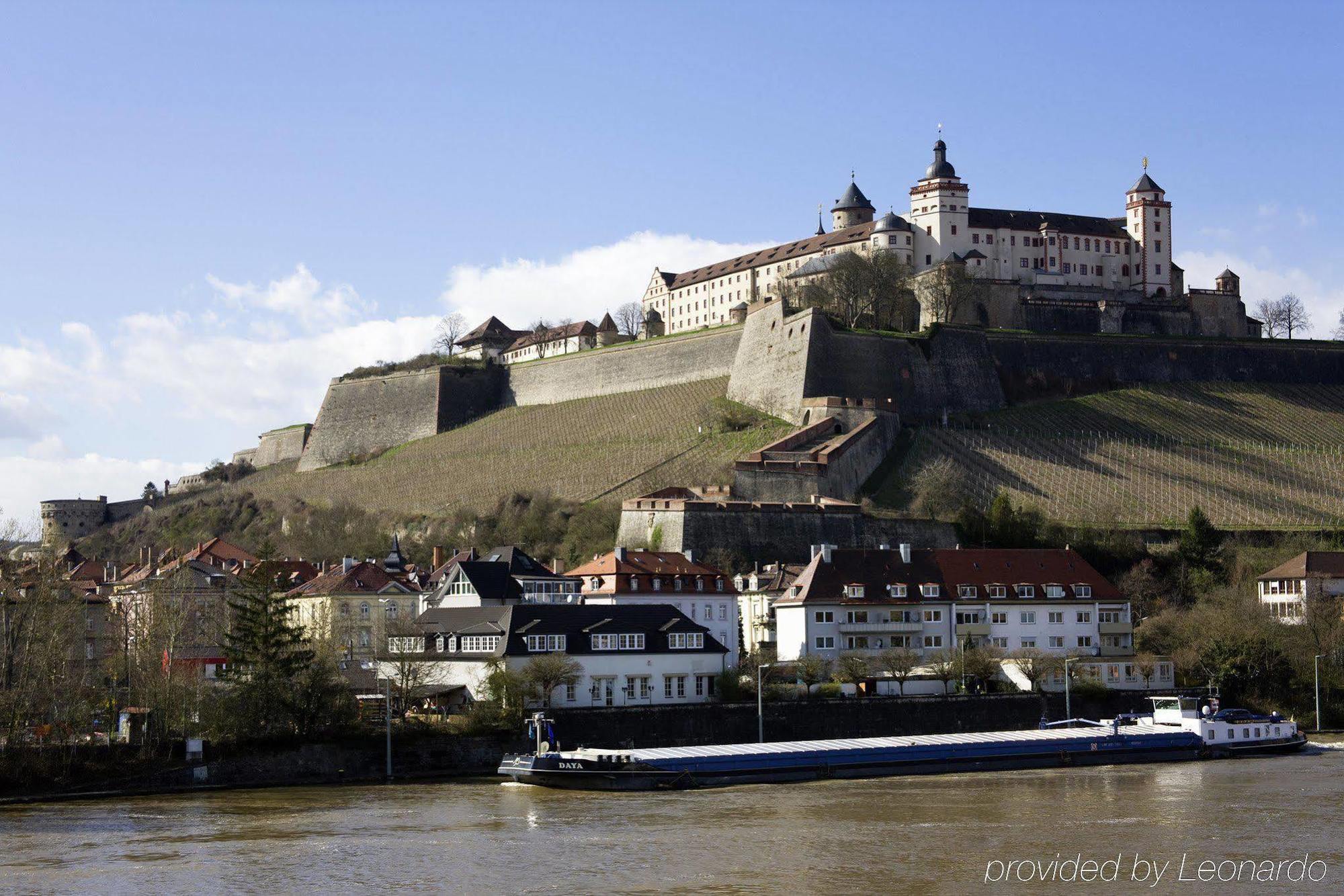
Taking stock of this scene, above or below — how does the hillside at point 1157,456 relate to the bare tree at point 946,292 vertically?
below

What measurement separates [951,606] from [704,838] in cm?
A: 2680

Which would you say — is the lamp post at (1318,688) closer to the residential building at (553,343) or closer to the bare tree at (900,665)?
the bare tree at (900,665)

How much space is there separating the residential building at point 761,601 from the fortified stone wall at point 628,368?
33.5m

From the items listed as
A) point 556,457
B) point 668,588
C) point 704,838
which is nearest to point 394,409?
point 556,457

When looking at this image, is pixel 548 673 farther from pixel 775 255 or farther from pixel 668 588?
pixel 775 255

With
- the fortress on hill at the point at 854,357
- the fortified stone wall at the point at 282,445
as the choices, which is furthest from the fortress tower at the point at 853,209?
the fortified stone wall at the point at 282,445

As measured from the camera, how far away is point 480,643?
50.8 meters

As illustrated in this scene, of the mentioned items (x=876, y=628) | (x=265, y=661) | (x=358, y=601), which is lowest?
(x=265, y=661)

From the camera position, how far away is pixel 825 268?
4035 inches

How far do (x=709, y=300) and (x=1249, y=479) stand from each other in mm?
42747

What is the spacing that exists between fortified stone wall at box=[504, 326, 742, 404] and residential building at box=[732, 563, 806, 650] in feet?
110

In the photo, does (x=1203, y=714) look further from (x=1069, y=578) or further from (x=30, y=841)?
(x=30, y=841)

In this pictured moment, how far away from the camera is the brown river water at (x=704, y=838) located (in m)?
30.4

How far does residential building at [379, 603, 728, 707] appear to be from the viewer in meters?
49.8
